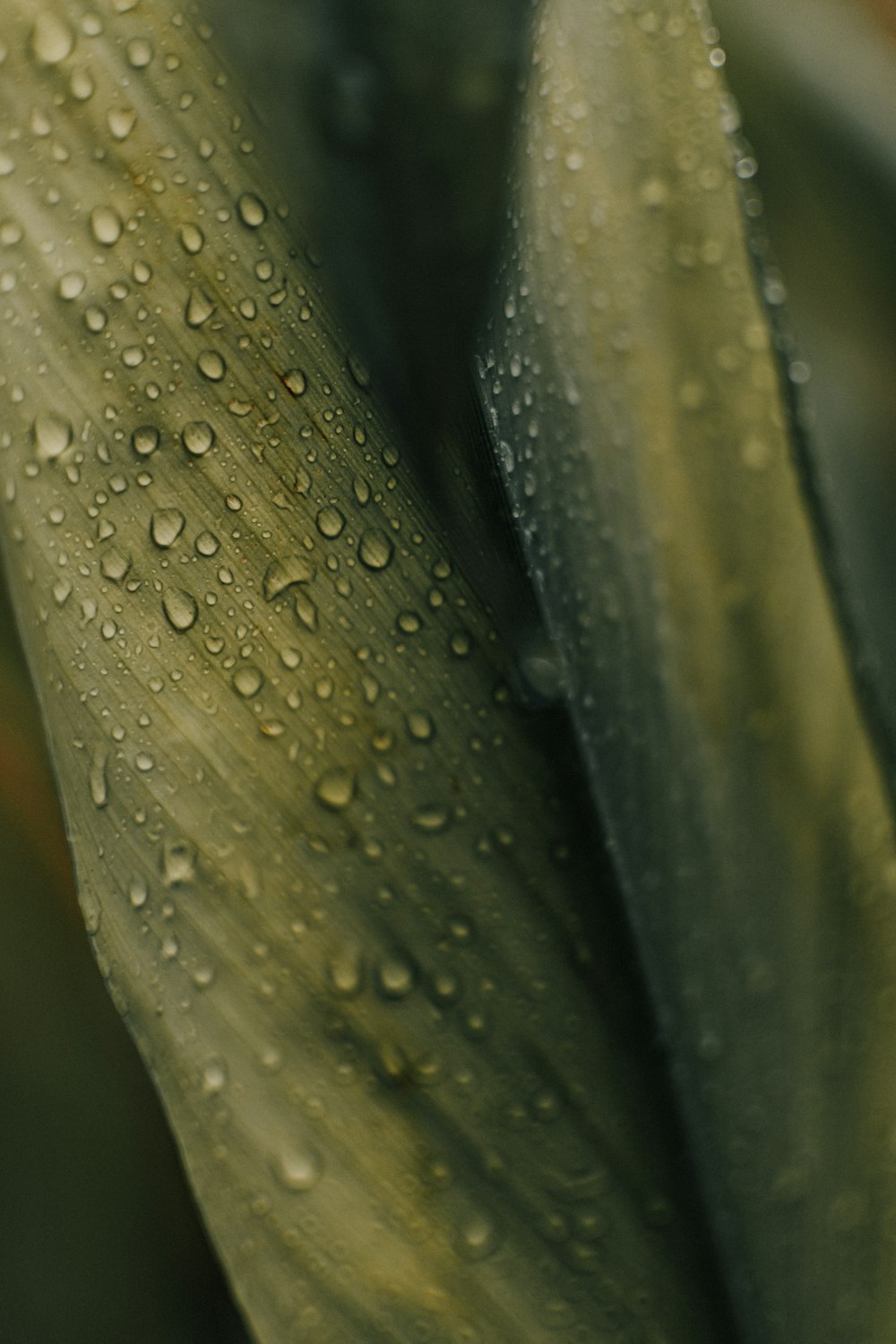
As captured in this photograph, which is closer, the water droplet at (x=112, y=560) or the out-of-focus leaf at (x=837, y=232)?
the water droplet at (x=112, y=560)

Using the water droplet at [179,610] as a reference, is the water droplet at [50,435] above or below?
above

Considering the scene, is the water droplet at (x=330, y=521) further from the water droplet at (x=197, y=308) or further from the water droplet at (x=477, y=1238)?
the water droplet at (x=477, y=1238)

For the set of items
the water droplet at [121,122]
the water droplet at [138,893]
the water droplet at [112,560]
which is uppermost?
the water droplet at [121,122]

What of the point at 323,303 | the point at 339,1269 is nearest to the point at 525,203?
the point at 323,303

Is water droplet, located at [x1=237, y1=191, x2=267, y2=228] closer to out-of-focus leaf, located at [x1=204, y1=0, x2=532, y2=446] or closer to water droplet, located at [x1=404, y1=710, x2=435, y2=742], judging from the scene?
out-of-focus leaf, located at [x1=204, y1=0, x2=532, y2=446]

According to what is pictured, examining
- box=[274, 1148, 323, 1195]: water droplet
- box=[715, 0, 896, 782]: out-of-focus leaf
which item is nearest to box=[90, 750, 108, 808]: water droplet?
box=[274, 1148, 323, 1195]: water droplet

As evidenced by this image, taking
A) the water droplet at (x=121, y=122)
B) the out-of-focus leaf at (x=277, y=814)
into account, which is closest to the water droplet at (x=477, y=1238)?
the out-of-focus leaf at (x=277, y=814)

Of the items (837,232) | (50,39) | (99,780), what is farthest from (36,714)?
A: (837,232)
